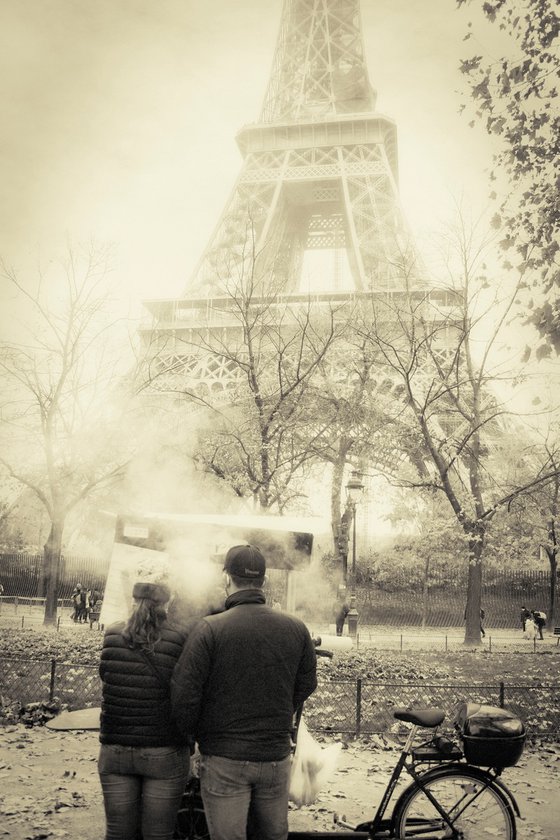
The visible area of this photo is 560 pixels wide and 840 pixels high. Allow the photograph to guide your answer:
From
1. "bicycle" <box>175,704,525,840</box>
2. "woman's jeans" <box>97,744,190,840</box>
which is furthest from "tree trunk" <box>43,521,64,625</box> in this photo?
"woman's jeans" <box>97,744,190,840</box>

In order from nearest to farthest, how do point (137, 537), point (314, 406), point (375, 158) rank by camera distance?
point (137, 537) → point (314, 406) → point (375, 158)

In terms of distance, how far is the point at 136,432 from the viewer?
66.1ft

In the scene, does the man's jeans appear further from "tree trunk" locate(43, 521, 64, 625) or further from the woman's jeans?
"tree trunk" locate(43, 521, 64, 625)

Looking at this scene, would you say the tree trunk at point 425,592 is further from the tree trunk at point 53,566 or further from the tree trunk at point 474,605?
the tree trunk at point 53,566

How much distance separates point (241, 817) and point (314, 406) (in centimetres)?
1851

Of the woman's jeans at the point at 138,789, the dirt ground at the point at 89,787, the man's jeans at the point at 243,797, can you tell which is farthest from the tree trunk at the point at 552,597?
the woman's jeans at the point at 138,789

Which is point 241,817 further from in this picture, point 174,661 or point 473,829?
point 473,829

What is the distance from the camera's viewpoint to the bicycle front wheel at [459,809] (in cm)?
418

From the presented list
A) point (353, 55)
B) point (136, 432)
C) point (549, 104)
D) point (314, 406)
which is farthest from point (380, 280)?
point (353, 55)

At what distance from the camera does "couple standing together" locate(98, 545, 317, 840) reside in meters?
3.20

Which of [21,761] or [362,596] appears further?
[362,596]

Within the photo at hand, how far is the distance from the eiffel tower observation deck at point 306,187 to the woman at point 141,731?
22.0 meters

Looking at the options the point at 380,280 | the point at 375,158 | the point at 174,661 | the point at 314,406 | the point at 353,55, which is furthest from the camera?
the point at 353,55

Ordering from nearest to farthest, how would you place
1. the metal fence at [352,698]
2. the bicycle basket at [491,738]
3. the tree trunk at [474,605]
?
the bicycle basket at [491,738], the metal fence at [352,698], the tree trunk at [474,605]
